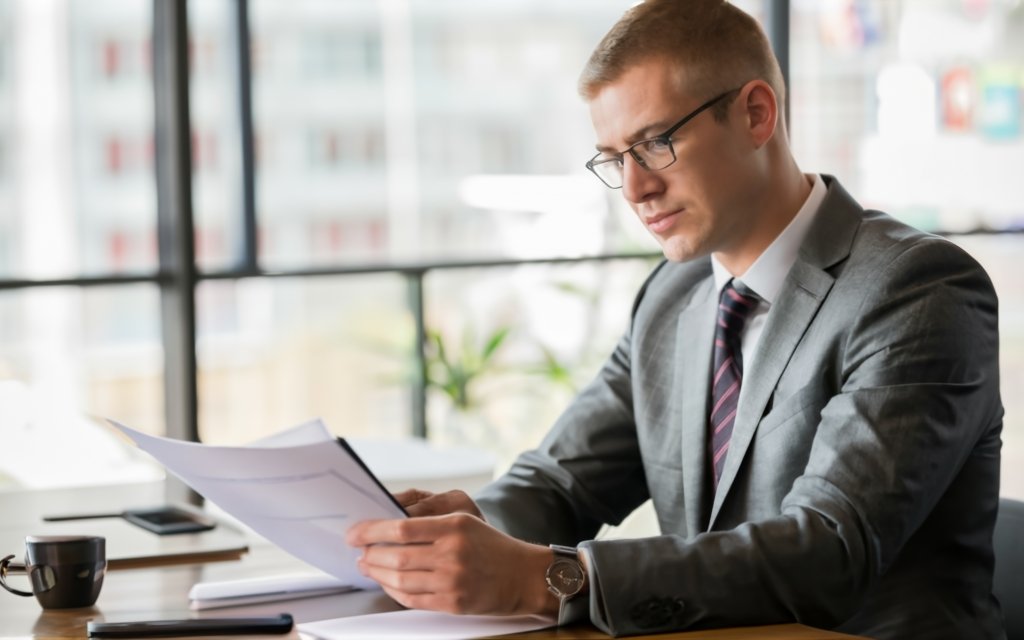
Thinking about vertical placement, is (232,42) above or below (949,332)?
above

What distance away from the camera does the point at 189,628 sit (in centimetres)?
123

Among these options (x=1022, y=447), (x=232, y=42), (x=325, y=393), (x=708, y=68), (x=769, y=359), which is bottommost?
(x=1022, y=447)

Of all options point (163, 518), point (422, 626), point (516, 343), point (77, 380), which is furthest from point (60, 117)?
point (422, 626)

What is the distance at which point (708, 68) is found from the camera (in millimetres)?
1614

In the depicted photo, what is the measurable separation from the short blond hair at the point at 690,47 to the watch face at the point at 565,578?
0.62 meters

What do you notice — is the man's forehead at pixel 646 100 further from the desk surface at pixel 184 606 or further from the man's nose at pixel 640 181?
the desk surface at pixel 184 606

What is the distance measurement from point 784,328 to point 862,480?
260 millimetres

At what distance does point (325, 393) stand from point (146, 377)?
86 centimetres

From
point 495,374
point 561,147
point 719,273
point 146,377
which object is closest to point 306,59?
point 561,147

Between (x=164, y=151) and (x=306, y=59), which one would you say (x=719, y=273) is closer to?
(x=164, y=151)

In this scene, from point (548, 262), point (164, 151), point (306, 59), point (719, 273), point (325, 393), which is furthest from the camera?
point (306, 59)

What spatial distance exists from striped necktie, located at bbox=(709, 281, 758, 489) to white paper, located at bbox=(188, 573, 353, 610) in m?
0.47

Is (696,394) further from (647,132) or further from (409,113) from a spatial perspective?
(409,113)

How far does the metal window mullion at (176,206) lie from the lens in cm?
331
